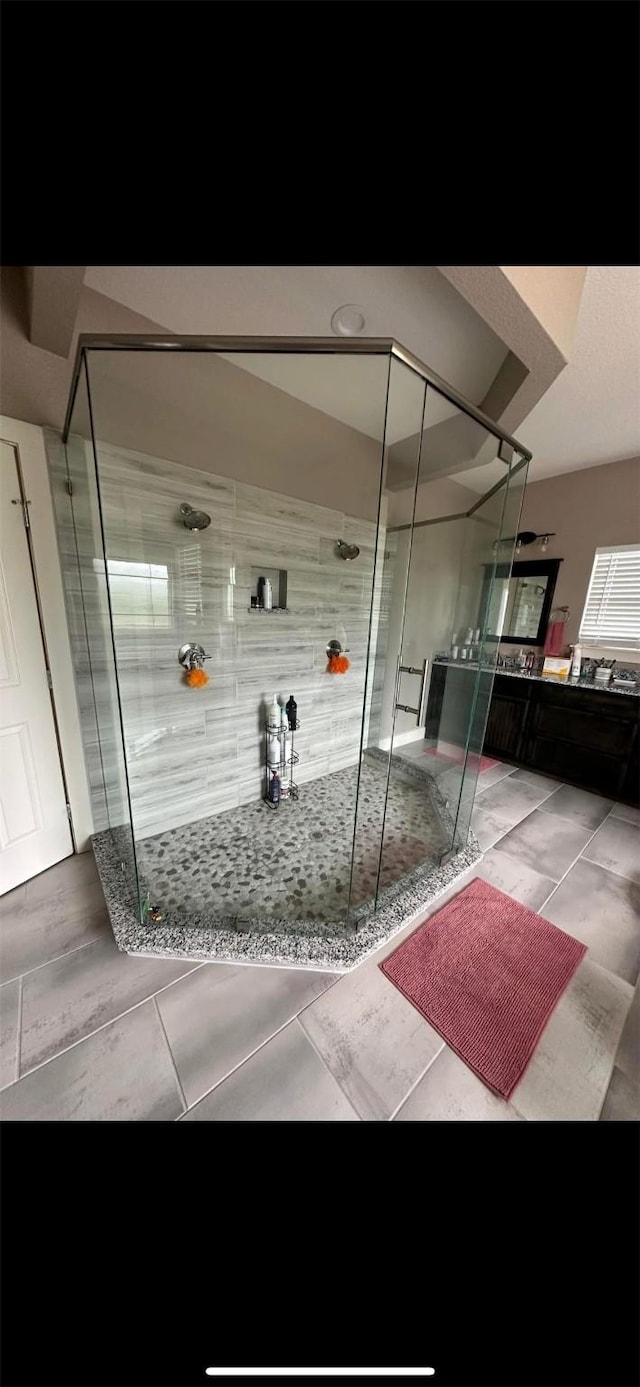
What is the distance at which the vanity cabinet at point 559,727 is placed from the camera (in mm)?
2523

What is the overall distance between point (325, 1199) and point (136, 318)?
8.77 feet

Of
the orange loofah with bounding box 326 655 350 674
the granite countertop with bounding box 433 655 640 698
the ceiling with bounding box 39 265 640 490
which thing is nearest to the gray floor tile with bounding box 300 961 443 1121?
the orange loofah with bounding box 326 655 350 674

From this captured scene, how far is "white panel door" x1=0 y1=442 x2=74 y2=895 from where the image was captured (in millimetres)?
1477

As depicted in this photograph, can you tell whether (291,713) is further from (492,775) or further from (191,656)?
→ (492,775)

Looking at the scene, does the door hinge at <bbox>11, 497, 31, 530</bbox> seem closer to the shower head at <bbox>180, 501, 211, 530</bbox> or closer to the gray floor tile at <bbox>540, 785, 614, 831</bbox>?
the shower head at <bbox>180, 501, 211, 530</bbox>

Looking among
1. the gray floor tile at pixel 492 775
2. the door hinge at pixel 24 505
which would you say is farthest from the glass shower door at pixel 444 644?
the door hinge at pixel 24 505

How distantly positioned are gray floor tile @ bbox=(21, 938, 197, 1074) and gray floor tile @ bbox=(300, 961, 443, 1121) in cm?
52

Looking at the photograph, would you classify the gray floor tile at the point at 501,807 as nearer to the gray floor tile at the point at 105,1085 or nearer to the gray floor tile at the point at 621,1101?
the gray floor tile at the point at 621,1101

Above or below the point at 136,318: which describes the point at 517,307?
below
